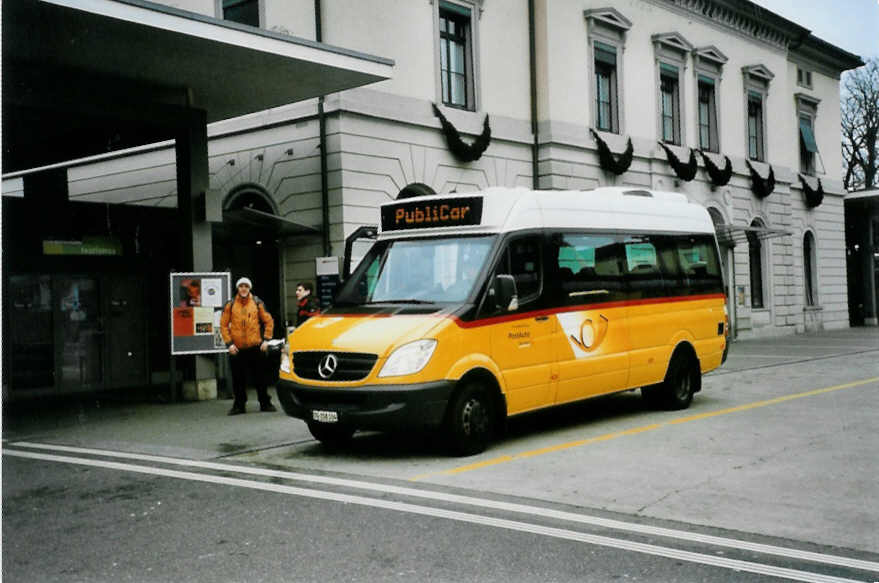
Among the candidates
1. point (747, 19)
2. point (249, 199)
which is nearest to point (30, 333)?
point (249, 199)

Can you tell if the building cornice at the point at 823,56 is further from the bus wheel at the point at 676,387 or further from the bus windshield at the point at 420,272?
the bus windshield at the point at 420,272

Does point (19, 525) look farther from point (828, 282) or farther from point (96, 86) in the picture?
point (828, 282)

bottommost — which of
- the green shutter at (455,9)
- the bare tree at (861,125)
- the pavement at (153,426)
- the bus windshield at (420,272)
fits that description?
the pavement at (153,426)

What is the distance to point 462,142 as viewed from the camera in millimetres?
19266

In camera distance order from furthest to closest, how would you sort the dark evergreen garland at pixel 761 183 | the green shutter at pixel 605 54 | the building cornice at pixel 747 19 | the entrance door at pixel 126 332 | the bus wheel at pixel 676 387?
1. the dark evergreen garland at pixel 761 183
2. the building cornice at pixel 747 19
3. the green shutter at pixel 605 54
4. the entrance door at pixel 126 332
5. the bus wheel at pixel 676 387

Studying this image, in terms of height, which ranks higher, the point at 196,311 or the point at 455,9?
the point at 455,9

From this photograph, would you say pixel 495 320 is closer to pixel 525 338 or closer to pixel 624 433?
pixel 525 338

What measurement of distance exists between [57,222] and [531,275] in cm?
949

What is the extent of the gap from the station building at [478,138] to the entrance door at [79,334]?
22 cm

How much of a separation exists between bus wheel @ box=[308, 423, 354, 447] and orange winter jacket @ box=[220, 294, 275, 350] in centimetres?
321

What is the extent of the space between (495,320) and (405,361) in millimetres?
1228

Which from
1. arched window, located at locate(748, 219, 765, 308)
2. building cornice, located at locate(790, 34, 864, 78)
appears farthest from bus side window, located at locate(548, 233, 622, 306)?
building cornice, located at locate(790, 34, 864, 78)

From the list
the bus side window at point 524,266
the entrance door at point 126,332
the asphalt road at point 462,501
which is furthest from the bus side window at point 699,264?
the entrance door at point 126,332

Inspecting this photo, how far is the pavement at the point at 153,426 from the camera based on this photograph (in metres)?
10.4
